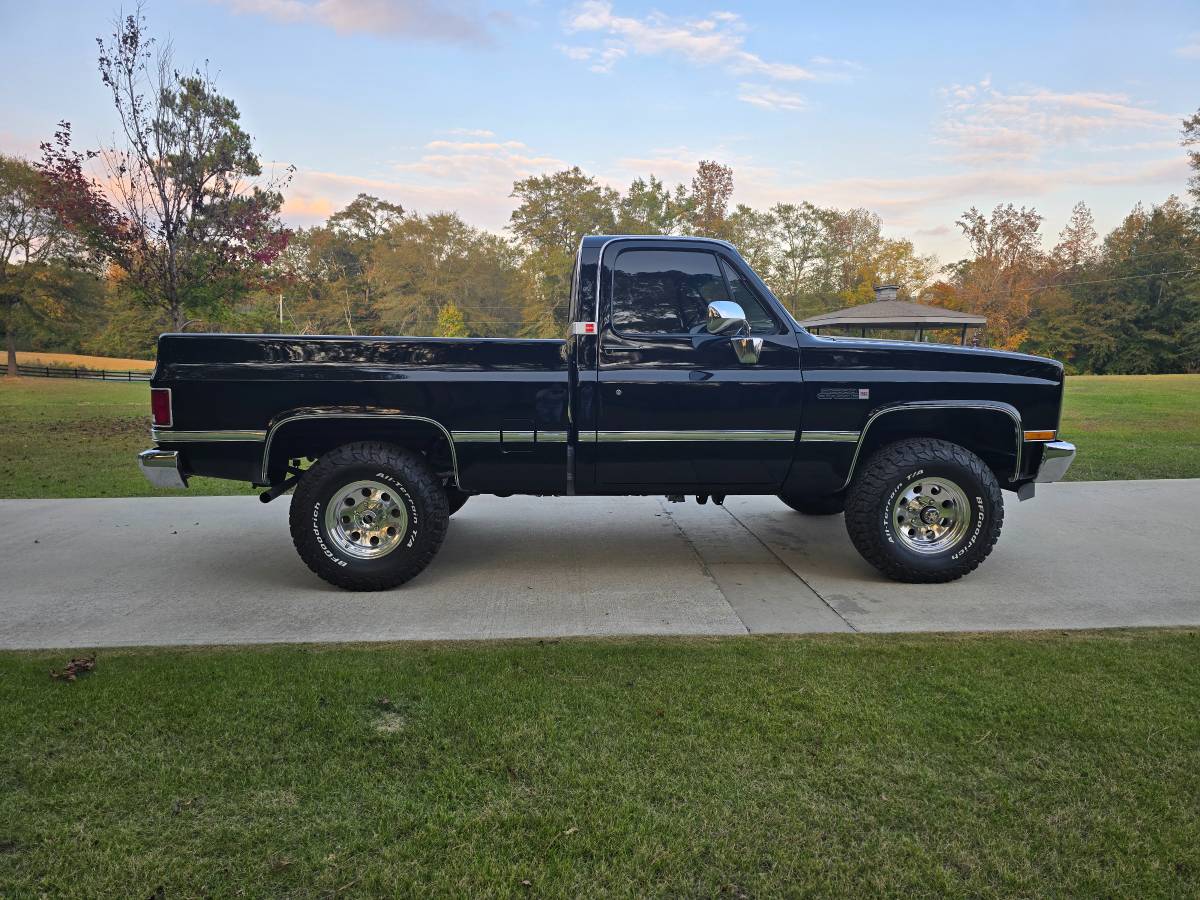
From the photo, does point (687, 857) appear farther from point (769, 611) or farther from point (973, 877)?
point (769, 611)

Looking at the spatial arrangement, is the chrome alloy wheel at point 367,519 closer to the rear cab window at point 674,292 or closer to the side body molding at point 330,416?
the side body molding at point 330,416

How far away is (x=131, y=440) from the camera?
40.0ft

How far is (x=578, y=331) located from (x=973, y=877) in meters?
3.37

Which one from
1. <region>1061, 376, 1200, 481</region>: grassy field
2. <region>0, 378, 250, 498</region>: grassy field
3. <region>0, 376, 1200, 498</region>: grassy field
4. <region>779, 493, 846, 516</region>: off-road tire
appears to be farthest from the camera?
<region>1061, 376, 1200, 481</region>: grassy field

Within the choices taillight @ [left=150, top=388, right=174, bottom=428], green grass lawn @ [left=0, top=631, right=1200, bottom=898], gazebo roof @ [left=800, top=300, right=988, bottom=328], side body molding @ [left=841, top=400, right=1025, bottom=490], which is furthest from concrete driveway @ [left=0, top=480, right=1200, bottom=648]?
gazebo roof @ [left=800, top=300, right=988, bottom=328]

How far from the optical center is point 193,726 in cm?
304

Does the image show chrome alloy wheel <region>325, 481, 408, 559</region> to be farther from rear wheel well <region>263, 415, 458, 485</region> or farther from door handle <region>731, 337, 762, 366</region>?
door handle <region>731, 337, 762, 366</region>

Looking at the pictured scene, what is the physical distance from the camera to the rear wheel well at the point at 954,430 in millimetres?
5012

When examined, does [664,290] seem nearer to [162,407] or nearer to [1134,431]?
[162,407]

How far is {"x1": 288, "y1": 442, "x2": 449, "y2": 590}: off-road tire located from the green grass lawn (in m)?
0.91

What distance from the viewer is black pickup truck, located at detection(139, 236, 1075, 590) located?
4629 millimetres

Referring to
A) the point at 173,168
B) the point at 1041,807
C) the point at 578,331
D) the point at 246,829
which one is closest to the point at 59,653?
the point at 246,829

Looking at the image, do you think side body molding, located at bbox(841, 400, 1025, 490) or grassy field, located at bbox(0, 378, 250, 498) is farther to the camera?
grassy field, located at bbox(0, 378, 250, 498)

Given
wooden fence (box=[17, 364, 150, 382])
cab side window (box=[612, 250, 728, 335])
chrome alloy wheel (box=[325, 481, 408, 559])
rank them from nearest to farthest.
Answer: chrome alloy wheel (box=[325, 481, 408, 559]) < cab side window (box=[612, 250, 728, 335]) < wooden fence (box=[17, 364, 150, 382])
